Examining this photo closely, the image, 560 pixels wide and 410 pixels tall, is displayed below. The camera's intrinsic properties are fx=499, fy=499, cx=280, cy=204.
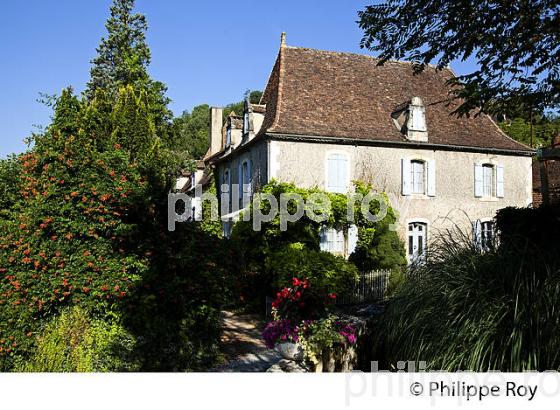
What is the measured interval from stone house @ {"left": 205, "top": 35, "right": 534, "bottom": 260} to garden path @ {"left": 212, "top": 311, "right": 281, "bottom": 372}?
6.22m

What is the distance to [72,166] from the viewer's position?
24.9ft

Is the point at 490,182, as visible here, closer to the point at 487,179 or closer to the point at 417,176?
the point at 487,179

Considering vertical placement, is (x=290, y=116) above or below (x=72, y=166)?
above

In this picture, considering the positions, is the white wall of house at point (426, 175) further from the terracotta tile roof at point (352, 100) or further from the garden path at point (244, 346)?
the garden path at point (244, 346)

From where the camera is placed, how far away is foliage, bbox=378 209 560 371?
14.2ft

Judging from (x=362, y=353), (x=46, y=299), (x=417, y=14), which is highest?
(x=417, y=14)

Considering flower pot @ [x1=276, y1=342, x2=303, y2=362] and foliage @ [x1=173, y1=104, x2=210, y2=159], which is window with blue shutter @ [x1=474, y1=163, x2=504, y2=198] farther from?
foliage @ [x1=173, y1=104, x2=210, y2=159]

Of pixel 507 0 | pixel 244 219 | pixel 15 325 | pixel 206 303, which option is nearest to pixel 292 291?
pixel 206 303

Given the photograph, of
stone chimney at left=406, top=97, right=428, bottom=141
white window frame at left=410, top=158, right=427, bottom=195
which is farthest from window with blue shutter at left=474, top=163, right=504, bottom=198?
stone chimney at left=406, top=97, right=428, bottom=141

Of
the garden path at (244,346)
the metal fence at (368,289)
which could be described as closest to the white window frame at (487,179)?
the metal fence at (368,289)

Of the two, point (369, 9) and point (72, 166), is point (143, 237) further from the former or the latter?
point (369, 9)

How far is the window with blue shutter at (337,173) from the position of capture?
18141mm

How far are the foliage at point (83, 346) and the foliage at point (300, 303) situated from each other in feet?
7.28

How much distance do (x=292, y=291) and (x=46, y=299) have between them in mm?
3558
